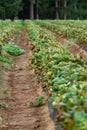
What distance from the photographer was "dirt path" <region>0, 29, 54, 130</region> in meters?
7.22

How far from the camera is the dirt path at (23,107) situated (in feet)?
23.7

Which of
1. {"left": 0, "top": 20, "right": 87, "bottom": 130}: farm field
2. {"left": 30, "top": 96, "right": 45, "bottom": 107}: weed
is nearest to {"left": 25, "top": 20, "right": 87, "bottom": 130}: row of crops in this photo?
{"left": 0, "top": 20, "right": 87, "bottom": 130}: farm field

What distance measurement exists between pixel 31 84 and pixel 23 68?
8.21ft

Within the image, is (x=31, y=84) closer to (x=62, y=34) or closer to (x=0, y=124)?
(x=0, y=124)

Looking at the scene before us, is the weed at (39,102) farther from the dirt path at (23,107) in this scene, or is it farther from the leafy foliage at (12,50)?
the leafy foliage at (12,50)

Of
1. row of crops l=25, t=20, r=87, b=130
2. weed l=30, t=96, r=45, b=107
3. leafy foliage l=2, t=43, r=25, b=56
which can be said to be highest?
row of crops l=25, t=20, r=87, b=130

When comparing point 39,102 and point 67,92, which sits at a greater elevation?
point 67,92

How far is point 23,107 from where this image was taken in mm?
8367

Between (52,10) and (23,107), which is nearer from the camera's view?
(23,107)

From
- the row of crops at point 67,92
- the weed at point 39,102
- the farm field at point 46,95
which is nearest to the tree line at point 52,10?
the farm field at point 46,95

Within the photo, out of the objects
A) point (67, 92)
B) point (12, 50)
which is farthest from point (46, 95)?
point (12, 50)

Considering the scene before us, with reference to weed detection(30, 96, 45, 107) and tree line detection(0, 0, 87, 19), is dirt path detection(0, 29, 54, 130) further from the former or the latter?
tree line detection(0, 0, 87, 19)

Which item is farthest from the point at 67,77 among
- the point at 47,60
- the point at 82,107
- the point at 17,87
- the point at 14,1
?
the point at 14,1

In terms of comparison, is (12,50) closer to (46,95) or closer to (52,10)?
(46,95)
